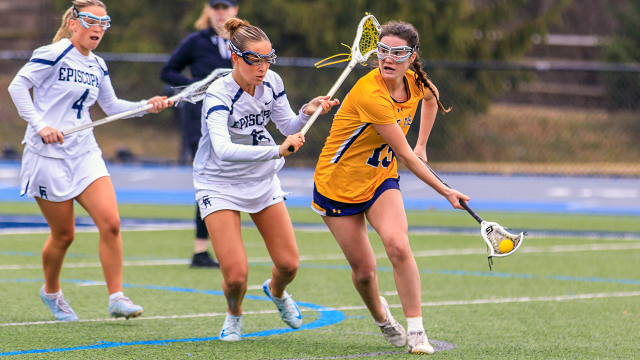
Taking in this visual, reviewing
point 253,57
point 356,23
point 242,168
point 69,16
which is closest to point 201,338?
point 242,168

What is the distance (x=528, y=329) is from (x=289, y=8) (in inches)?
744

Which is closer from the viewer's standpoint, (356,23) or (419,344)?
(419,344)

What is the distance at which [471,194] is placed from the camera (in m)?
14.8

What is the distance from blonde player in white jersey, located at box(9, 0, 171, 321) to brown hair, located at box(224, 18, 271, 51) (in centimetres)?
106

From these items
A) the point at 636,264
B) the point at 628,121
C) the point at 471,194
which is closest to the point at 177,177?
the point at 471,194

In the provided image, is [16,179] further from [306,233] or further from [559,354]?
[559,354]

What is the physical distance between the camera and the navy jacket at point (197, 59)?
25.1 feet

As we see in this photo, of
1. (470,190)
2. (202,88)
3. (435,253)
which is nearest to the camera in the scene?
(202,88)

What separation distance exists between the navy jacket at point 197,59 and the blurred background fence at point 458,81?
22.5ft

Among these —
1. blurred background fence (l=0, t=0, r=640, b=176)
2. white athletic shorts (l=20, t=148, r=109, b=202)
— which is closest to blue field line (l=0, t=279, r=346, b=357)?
white athletic shorts (l=20, t=148, r=109, b=202)

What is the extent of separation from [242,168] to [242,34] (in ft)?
2.55

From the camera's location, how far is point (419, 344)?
449cm

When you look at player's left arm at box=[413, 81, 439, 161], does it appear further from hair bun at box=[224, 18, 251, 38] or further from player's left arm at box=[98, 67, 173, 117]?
player's left arm at box=[98, 67, 173, 117]

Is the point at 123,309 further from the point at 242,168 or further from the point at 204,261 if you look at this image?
the point at 204,261
